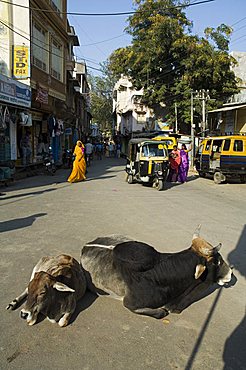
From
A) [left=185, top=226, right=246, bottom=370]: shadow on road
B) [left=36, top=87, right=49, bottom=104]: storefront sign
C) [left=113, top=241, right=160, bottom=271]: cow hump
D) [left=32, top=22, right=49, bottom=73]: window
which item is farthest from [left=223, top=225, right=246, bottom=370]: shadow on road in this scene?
[left=32, top=22, right=49, bottom=73]: window

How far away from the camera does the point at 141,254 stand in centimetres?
349

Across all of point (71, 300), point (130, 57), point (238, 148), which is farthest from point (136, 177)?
point (130, 57)

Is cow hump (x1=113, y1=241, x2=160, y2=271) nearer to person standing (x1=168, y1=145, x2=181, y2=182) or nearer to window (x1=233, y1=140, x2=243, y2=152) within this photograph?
person standing (x1=168, y1=145, x2=181, y2=182)

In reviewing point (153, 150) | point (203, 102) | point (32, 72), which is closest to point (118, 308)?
point (153, 150)

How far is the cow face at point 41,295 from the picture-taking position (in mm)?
3059

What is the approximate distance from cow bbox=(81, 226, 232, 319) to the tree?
23.5m

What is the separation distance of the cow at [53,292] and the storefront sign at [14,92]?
1056 cm

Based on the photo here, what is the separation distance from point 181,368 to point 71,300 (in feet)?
4.11

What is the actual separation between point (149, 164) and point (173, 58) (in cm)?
1737

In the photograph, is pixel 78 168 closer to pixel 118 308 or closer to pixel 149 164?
pixel 149 164

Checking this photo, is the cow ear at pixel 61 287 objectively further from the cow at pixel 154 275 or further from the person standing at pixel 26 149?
the person standing at pixel 26 149

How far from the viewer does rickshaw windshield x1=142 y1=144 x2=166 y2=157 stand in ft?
44.9

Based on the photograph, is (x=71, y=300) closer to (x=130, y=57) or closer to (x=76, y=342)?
(x=76, y=342)

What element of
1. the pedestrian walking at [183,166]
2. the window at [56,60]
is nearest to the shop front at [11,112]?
the window at [56,60]
